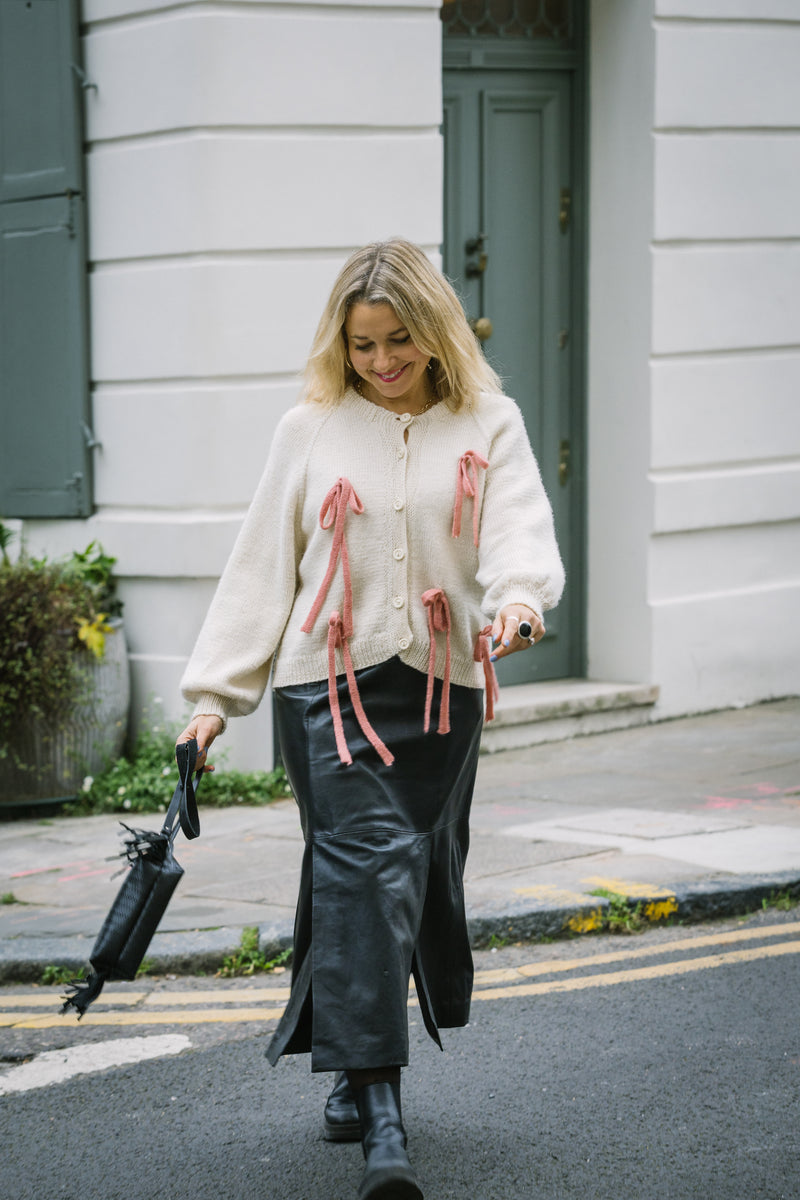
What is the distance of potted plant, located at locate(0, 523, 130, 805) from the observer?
6.92 meters

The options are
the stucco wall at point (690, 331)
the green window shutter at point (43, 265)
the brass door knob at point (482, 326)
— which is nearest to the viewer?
the green window shutter at point (43, 265)

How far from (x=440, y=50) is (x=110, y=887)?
4.15 metres

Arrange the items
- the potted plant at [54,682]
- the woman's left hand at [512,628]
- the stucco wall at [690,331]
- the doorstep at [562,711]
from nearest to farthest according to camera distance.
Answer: the woman's left hand at [512,628] → the potted plant at [54,682] → the doorstep at [562,711] → the stucco wall at [690,331]

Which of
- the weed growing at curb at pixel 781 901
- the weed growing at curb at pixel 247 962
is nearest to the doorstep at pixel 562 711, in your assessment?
the weed growing at curb at pixel 781 901

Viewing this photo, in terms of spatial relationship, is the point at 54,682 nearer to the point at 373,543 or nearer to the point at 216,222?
the point at 216,222

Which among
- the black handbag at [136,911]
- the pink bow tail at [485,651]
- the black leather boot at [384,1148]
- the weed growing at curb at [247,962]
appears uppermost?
the pink bow tail at [485,651]

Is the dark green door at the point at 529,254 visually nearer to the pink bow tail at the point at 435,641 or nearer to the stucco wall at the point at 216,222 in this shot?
the stucco wall at the point at 216,222

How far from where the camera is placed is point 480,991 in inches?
183

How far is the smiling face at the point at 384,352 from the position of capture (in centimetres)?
331

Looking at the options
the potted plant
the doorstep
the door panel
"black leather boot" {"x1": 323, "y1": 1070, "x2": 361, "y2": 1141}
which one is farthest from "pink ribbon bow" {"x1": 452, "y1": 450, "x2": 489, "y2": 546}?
the door panel

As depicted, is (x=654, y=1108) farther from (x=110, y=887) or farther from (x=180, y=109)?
(x=180, y=109)

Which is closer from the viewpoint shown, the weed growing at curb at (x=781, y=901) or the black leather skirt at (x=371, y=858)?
the black leather skirt at (x=371, y=858)

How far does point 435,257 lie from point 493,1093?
15.0ft

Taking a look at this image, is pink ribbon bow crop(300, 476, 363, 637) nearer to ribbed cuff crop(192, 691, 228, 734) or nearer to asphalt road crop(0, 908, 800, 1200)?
ribbed cuff crop(192, 691, 228, 734)
